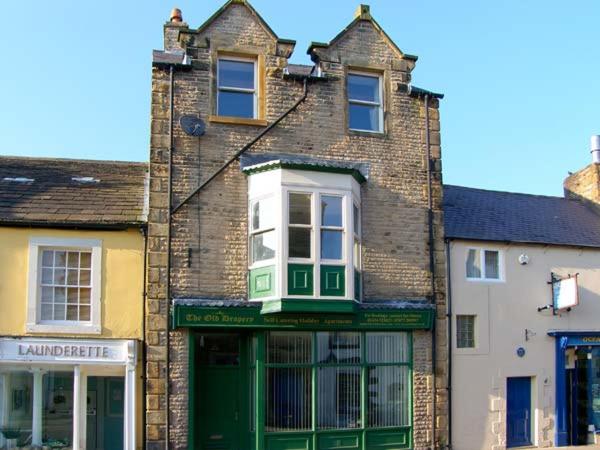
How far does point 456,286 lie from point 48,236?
355 inches

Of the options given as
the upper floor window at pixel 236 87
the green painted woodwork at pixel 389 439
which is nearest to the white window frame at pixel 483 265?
the green painted woodwork at pixel 389 439

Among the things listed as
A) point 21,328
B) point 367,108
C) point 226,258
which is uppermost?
point 367,108

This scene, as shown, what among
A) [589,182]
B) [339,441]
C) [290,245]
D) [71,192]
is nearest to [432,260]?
[290,245]

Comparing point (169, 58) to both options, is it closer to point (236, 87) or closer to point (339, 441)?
point (236, 87)

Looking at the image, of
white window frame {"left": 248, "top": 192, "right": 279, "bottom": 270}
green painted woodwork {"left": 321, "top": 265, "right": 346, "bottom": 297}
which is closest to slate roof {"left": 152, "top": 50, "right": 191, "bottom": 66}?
white window frame {"left": 248, "top": 192, "right": 279, "bottom": 270}

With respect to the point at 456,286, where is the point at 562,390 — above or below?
below

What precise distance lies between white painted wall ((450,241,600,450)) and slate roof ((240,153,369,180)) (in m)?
3.27

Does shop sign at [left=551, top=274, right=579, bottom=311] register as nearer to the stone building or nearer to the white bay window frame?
the stone building

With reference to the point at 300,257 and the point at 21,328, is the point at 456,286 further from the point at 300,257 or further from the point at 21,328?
the point at 21,328

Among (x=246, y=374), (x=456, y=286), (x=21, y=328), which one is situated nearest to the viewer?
(x=21, y=328)

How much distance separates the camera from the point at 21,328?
1302cm

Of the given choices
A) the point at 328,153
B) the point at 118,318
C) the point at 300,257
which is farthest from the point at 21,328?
the point at 328,153

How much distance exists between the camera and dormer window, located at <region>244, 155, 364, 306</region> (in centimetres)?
1317

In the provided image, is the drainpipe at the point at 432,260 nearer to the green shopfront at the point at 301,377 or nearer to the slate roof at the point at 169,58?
the green shopfront at the point at 301,377
